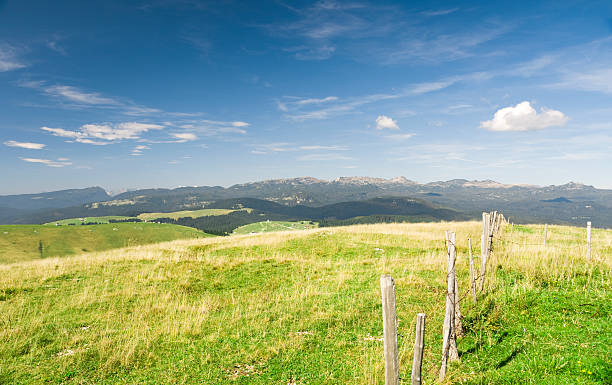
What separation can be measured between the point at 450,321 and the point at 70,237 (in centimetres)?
20298

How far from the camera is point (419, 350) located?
5.79 meters

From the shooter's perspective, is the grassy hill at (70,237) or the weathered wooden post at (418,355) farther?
the grassy hill at (70,237)

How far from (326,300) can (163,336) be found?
6847mm

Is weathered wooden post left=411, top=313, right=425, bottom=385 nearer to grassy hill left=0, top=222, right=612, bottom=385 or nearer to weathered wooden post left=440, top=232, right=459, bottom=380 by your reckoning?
weathered wooden post left=440, top=232, right=459, bottom=380

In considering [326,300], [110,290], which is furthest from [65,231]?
[326,300]

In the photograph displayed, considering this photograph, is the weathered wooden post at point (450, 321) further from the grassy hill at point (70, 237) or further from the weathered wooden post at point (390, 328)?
the grassy hill at point (70, 237)

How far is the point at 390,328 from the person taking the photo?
5117 millimetres

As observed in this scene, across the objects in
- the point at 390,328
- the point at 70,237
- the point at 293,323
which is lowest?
the point at 70,237

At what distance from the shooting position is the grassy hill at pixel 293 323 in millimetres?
7902

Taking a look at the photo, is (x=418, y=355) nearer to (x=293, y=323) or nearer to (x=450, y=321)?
(x=450, y=321)

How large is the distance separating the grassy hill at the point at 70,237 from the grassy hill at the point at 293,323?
10732cm

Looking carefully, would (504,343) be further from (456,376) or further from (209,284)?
(209,284)

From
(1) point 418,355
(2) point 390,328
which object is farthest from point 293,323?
(2) point 390,328

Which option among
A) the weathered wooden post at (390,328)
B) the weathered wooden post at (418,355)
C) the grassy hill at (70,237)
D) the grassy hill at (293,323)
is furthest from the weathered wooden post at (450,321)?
the grassy hill at (70,237)
